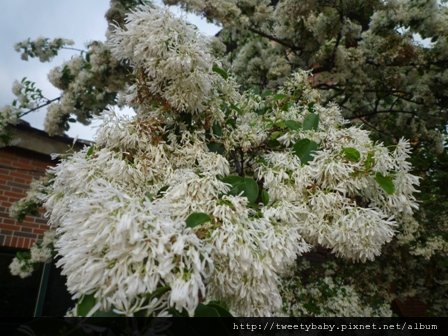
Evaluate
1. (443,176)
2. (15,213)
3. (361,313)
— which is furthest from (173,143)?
(443,176)

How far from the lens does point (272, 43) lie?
4.73 metres

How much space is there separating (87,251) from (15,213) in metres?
2.92

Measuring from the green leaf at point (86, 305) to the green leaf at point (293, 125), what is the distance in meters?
1.35

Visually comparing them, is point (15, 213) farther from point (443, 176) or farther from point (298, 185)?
point (443, 176)

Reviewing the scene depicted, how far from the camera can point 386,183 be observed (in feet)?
5.35

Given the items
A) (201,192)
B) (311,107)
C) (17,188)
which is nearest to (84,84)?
(17,188)

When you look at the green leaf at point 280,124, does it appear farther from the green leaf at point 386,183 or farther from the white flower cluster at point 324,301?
the white flower cluster at point 324,301

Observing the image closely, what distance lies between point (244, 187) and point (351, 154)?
56 centimetres

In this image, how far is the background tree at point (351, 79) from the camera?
3689 millimetres

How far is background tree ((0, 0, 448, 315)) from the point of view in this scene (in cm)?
369

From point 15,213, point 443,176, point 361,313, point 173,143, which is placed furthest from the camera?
point 443,176

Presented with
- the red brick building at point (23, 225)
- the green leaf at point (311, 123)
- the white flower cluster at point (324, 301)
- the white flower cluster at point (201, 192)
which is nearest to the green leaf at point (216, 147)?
the white flower cluster at point (201, 192)

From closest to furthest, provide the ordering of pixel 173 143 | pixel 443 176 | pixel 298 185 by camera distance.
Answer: pixel 298 185 → pixel 173 143 → pixel 443 176

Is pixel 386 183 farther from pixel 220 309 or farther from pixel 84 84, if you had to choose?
pixel 84 84
